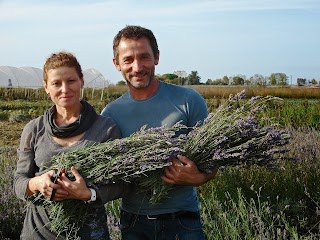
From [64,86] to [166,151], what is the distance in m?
0.59

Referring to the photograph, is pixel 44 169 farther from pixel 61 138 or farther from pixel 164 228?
pixel 164 228

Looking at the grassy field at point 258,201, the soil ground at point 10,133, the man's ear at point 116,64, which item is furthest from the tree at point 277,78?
the man's ear at point 116,64

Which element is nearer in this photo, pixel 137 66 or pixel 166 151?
pixel 166 151

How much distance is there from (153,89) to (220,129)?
0.44m

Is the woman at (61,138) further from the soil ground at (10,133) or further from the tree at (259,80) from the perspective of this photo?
the tree at (259,80)

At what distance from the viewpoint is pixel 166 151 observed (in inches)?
91.9

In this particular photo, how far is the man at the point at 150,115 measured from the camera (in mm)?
2605

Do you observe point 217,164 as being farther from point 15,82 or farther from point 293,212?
point 15,82

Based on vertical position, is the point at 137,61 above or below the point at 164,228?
above

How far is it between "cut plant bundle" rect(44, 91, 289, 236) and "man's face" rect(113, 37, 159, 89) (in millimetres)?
258

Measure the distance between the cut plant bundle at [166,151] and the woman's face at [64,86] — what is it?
0.83 feet

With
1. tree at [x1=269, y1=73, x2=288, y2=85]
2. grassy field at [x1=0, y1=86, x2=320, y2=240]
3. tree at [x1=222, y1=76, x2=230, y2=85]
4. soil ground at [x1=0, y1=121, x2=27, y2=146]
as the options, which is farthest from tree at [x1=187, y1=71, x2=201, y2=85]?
grassy field at [x1=0, y1=86, x2=320, y2=240]

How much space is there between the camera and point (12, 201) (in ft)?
13.9

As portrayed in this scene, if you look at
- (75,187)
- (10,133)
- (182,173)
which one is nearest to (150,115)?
(182,173)
